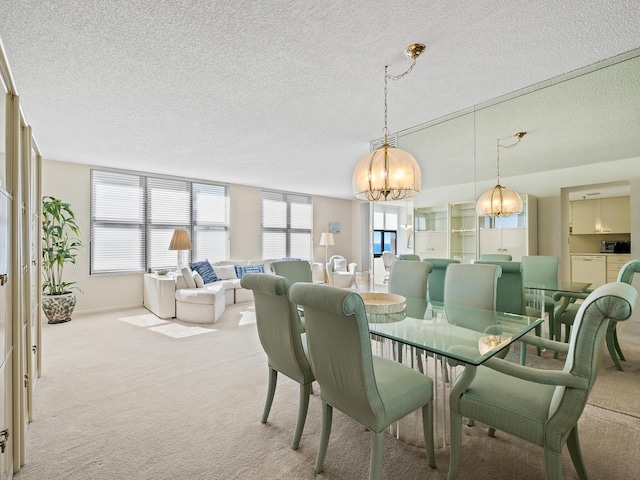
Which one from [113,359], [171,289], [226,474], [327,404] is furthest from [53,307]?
[327,404]

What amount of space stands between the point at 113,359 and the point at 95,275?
268 centimetres

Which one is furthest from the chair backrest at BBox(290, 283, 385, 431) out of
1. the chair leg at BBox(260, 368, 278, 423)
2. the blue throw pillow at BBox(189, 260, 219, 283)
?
the blue throw pillow at BBox(189, 260, 219, 283)

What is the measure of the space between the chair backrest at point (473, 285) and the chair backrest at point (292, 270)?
1386 millimetres

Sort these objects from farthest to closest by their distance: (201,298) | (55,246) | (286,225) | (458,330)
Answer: (286,225) < (55,246) < (201,298) < (458,330)

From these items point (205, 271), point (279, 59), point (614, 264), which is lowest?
point (205, 271)

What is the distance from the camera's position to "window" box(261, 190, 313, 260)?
7.37 metres

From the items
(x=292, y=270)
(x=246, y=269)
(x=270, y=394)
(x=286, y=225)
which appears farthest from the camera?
(x=286, y=225)

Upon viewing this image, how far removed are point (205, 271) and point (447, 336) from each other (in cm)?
472

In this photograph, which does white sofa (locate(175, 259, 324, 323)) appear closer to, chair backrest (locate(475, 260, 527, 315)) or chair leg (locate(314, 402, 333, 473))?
chair leg (locate(314, 402, 333, 473))

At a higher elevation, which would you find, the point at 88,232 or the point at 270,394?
the point at 88,232

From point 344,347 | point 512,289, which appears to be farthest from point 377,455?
point 512,289

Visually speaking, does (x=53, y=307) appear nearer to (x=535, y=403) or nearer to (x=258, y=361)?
(x=258, y=361)

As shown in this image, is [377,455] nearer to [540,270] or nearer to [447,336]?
[447,336]

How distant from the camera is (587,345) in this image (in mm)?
1202
